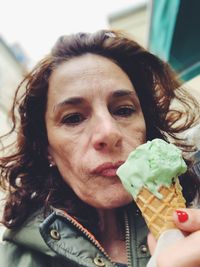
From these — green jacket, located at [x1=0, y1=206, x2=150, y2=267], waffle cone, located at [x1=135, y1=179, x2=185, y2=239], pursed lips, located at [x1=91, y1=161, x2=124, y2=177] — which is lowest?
green jacket, located at [x1=0, y1=206, x2=150, y2=267]

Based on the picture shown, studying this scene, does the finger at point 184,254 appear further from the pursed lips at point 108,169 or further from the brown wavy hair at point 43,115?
the brown wavy hair at point 43,115

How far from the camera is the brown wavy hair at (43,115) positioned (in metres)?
1.46

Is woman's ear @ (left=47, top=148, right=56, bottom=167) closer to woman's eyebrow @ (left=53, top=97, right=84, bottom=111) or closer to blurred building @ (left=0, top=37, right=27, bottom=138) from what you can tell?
woman's eyebrow @ (left=53, top=97, right=84, bottom=111)

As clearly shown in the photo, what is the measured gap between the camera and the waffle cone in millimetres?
794

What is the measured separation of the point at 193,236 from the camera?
0.65 metres

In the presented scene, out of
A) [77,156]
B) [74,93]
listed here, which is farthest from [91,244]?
[74,93]

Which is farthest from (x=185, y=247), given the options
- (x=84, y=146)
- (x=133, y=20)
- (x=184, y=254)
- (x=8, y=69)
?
(x=133, y=20)

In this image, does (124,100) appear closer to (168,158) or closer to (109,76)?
(109,76)

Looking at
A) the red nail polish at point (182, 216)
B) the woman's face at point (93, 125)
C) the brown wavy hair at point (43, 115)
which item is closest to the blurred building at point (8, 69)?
the brown wavy hair at point (43, 115)

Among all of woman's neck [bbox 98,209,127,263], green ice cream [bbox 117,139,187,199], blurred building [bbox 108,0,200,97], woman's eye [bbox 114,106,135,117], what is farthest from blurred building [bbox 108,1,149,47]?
green ice cream [bbox 117,139,187,199]

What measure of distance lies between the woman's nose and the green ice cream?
0.68ft

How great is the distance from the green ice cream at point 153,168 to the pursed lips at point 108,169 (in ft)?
0.59

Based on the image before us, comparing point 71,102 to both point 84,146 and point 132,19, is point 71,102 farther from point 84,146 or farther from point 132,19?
point 132,19

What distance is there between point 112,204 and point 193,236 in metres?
0.45
